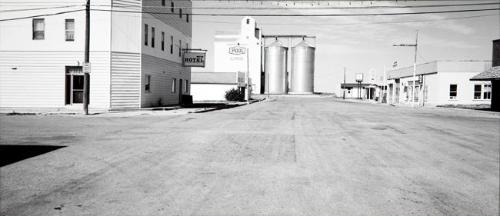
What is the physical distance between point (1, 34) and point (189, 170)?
23752mm

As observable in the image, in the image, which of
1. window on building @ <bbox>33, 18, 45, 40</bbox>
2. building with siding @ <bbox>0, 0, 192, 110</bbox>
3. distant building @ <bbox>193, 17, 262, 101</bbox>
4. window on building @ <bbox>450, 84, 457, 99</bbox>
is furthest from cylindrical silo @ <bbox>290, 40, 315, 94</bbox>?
window on building @ <bbox>33, 18, 45, 40</bbox>

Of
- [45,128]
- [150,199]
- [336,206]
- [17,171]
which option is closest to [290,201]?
[336,206]

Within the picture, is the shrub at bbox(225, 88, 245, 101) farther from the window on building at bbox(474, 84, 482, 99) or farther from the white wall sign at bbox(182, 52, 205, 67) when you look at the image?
the window on building at bbox(474, 84, 482, 99)

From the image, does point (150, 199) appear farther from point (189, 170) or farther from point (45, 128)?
point (45, 128)

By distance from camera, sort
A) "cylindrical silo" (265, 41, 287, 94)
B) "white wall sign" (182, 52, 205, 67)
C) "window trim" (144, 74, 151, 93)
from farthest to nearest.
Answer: "cylindrical silo" (265, 41, 287, 94) < "white wall sign" (182, 52, 205, 67) < "window trim" (144, 74, 151, 93)

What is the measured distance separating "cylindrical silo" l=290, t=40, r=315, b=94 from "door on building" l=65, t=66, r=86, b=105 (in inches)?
3101

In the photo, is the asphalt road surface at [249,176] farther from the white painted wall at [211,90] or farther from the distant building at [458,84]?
the white painted wall at [211,90]

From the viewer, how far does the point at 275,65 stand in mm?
100875

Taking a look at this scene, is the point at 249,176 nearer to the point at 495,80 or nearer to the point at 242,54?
the point at 495,80

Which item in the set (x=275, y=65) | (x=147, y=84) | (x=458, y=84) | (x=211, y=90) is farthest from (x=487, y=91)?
(x=275, y=65)

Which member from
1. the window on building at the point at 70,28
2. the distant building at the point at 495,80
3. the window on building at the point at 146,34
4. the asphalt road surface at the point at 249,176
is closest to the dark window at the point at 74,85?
the window on building at the point at 70,28

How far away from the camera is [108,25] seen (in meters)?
26.2

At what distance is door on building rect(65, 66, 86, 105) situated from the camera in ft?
87.9

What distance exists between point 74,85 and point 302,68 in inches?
3117
